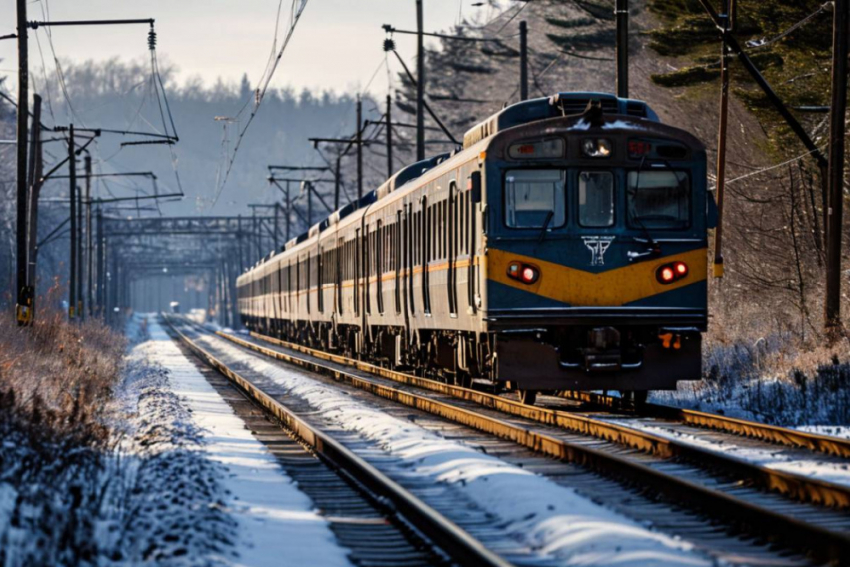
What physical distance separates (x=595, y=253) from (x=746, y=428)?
290 cm

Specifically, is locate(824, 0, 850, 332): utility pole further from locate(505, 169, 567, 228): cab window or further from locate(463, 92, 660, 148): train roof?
locate(505, 169, 567, 228): cab window

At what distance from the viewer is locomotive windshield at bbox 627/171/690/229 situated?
590 inches

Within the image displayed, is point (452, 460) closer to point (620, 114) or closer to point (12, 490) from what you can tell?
point (12, 490)

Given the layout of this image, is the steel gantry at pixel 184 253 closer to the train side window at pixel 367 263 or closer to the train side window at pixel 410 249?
the train side window at pixel 367 263

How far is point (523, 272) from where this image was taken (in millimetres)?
14750

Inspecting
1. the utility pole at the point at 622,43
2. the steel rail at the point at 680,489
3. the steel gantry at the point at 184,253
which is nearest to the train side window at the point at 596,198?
the steel rail at the point at 680,489

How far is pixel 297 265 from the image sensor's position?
41.3 meters

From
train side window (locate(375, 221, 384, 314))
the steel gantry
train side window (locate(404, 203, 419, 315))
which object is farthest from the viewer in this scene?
the steel gantry

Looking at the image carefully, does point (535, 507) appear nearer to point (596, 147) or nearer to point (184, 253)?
point (596, 147)

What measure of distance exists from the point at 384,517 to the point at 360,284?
18.7 metres

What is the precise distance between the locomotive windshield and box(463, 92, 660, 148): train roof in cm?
98

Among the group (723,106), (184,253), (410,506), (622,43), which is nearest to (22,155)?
(622,43)

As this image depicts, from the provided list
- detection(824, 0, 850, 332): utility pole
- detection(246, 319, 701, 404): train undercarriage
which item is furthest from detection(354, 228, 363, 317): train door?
detection(246, 319, 701, 404): train undercarriage

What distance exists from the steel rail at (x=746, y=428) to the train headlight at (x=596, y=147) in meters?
2.92
